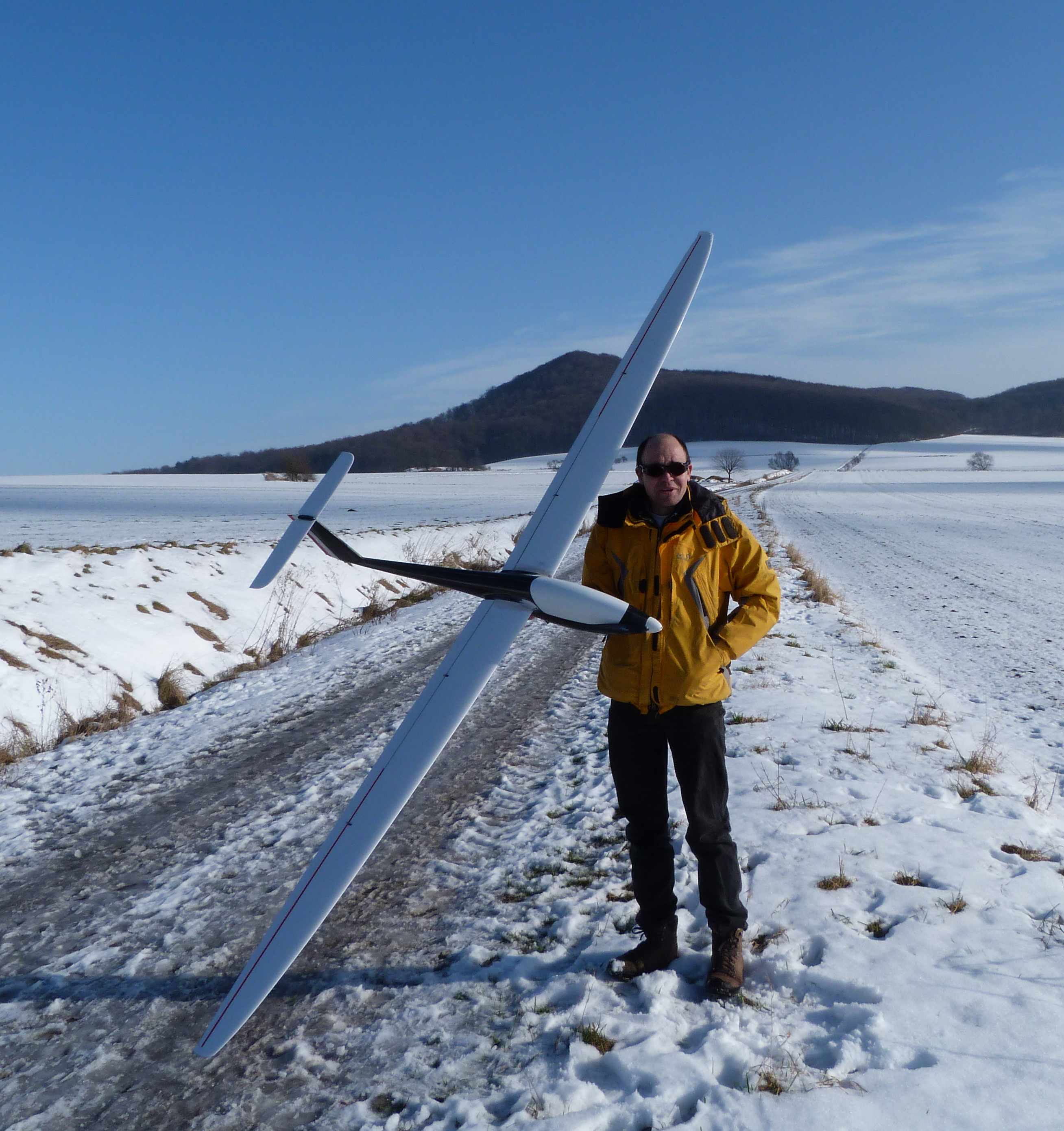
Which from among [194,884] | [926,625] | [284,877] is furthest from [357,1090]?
[926,625]

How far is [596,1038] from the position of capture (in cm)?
314

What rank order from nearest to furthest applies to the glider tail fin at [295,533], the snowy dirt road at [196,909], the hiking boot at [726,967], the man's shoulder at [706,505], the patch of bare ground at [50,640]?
the snowy dirt road at [196,909] < the hiking boot at [726,967] < the man's shoulder at [706,505] < the glider tail fin at [295,533] < the patch of bare ground at [50,640]

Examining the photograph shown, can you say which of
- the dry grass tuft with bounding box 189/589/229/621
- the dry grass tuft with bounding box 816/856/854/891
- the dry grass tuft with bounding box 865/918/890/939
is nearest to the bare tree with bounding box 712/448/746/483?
the dry grass tuft with bounding box 189/589/229/621

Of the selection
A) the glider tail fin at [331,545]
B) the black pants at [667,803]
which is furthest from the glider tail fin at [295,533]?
the black pants at [667,803]

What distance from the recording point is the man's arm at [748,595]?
3.44 metres

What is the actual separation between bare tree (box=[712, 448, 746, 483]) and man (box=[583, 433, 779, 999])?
88501mm

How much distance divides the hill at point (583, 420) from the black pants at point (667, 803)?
73.9m

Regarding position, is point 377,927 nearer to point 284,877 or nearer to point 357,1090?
point 284,877

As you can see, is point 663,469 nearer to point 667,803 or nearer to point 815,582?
point 667,803

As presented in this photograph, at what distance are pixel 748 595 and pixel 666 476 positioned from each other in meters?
0.70

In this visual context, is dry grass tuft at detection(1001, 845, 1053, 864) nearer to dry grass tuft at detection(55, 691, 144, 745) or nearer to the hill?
dry grass tuft at detection(55, 691, 144, 745)

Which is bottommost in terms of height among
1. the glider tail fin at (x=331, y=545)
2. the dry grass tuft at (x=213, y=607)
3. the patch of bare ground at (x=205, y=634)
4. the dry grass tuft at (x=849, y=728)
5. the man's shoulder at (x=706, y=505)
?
the dry grass tuft at (x=849, y=728)

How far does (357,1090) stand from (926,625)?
11844 millimetres

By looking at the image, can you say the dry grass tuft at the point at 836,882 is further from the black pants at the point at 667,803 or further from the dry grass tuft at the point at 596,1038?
the dry grass tuft at the point at 596,1038
